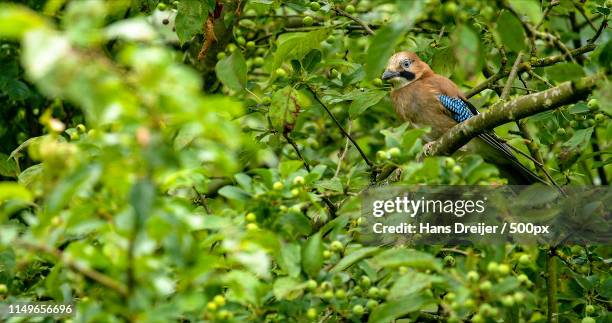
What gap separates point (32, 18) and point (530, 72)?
3.51 metres

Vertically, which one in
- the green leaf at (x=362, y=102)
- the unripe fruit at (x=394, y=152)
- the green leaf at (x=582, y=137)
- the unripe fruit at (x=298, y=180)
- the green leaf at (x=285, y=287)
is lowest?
the green leaf at (x=362, y=102)

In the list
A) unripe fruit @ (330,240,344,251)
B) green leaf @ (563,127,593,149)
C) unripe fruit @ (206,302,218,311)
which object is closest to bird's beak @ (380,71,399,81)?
green leaf @ (563,127,593,149)

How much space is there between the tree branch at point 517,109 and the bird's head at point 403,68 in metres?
1.85

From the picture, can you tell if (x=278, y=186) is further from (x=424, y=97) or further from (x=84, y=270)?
(x=424, y=97)

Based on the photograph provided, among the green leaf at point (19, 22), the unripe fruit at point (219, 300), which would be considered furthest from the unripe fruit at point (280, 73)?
the green leaf at point (19, 22)

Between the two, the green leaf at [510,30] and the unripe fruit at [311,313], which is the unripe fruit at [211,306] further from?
the green leaf at [510,30]

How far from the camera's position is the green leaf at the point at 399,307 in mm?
3129

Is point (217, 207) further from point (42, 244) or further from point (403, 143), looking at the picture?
point (42, 244)

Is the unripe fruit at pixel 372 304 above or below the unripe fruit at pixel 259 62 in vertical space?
above

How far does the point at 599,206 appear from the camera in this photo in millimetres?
4379

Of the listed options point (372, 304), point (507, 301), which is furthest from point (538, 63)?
point (507, 301)

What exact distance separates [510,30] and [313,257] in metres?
1.05

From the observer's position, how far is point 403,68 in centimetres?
673

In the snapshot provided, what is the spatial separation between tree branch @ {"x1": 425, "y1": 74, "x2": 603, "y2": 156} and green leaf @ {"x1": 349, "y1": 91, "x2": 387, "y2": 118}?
0.41 meters
